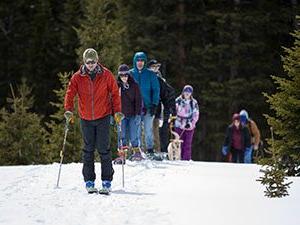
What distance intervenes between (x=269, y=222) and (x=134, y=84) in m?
5.32

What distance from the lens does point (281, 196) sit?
7.71m

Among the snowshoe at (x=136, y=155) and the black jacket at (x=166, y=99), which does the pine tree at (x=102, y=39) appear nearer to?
the black jacket at (x=166, y=99)

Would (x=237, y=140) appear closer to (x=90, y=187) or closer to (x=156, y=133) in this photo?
(x=156, y=133)

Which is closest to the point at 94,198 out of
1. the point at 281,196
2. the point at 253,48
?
the point at 281,196

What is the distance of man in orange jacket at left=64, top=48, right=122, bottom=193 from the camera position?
8.51 metres

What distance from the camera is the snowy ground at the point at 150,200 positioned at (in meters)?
6.65

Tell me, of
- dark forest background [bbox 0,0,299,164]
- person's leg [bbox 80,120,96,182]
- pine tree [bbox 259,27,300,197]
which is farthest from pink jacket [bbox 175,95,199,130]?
dark forest background [bbox 0,0,299,164]

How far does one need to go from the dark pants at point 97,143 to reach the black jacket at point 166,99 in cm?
376

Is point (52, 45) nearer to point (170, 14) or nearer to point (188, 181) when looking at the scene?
point (170, 14)

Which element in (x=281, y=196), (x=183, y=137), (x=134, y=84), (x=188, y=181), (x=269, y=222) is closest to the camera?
(x=269, y=222)

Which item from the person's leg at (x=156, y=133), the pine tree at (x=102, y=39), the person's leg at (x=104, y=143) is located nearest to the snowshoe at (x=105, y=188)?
the person's leg at (x=104, y=143)

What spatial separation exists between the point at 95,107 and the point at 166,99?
13.1ft

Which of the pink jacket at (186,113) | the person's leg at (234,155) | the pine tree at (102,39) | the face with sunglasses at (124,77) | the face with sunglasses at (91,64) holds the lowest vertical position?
the person's leg at (234,155)

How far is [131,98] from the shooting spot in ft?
36.7
